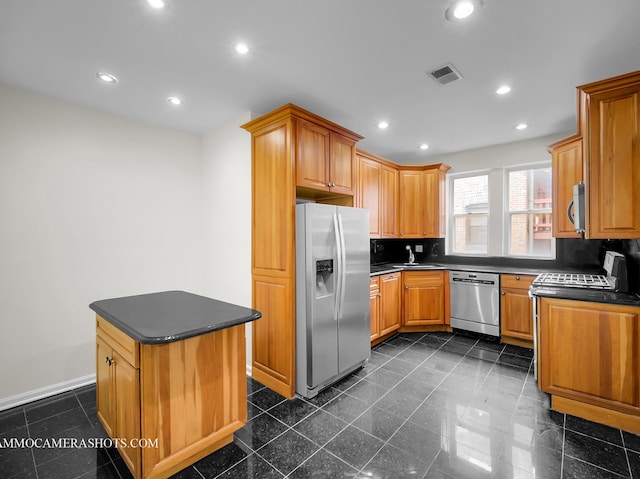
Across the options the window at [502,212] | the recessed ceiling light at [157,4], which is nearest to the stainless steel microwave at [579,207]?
the window at [502,212]

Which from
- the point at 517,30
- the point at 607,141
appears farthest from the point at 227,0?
the point at 607,141

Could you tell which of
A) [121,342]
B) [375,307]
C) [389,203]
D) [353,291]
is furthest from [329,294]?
[389,203]

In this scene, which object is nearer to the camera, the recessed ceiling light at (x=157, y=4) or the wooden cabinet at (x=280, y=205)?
the recessed ceiling light at (x=157, y=4)

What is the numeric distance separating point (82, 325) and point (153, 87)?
2.36 m

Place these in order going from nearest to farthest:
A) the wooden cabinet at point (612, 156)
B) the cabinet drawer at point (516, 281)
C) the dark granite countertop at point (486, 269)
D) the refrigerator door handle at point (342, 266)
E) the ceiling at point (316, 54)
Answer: the ceiling at point (316, 54) < the wooden cabinet at point (612, 156) < the refrigerator door handle at point (342, 266) < the cabinet drawer at point (516, 281) < the dark granite countertop at point (486, 269)

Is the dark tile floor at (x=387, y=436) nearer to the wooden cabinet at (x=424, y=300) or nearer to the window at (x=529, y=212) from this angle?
the wooden cabinet at (x=424, y=300)

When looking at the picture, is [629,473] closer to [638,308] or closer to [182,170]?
[638,308]

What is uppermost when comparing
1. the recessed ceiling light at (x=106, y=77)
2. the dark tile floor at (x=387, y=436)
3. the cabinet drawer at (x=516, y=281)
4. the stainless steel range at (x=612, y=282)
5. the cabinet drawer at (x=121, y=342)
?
the recessed ceiling light at (x=106, y=77)

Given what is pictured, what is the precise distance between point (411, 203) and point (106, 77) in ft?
13.0

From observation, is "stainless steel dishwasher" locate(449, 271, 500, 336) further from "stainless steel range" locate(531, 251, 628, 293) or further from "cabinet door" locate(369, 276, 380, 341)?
"cabinet door" locate(369, 276, 380, 341)

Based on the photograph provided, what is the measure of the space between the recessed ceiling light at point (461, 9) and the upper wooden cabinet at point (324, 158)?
1.35 metres

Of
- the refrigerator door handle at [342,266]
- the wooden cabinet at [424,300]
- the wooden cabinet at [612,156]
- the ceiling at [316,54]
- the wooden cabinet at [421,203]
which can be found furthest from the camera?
the wooden cabinet at [421,203]

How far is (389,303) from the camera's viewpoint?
4027mm

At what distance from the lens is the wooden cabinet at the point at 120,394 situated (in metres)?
1.64
